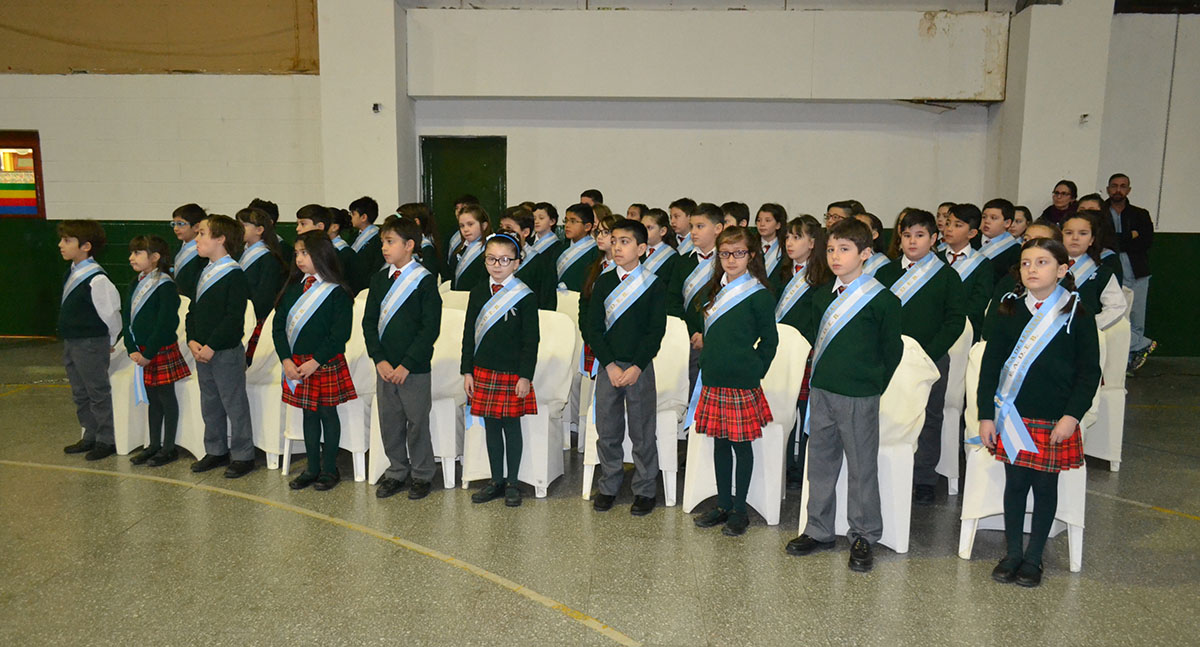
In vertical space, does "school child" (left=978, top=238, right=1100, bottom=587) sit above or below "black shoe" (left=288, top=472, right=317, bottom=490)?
above

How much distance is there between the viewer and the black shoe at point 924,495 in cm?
432

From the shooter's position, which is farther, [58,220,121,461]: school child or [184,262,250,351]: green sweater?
[58,220,121,461]: school child

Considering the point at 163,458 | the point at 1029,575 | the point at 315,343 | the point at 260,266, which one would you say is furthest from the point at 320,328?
the point at 1029,575

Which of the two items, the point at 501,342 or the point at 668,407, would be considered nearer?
the point at 501,342

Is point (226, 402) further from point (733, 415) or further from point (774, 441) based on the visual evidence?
point (774, 441)

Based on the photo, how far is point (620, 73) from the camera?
828cm

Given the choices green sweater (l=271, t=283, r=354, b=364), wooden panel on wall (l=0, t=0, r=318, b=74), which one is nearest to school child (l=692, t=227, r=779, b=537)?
green sweater (l=271, t=283, r=354, b=364)

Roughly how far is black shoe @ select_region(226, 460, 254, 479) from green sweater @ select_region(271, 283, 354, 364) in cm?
71

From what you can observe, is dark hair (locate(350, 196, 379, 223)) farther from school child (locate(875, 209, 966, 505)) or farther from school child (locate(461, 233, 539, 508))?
school child (locate(875, 209, 966, 505))

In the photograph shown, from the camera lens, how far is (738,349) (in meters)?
3.74

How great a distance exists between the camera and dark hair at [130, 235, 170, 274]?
4738 millimetres

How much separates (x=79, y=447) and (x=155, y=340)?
0.97 meters

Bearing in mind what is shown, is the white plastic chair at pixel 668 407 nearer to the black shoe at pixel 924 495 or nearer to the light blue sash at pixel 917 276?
the light blue sash at pixel 917 276

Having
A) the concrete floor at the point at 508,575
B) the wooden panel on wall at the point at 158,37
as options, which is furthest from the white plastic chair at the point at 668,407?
the wooden panel on wall at the point at 158,37
